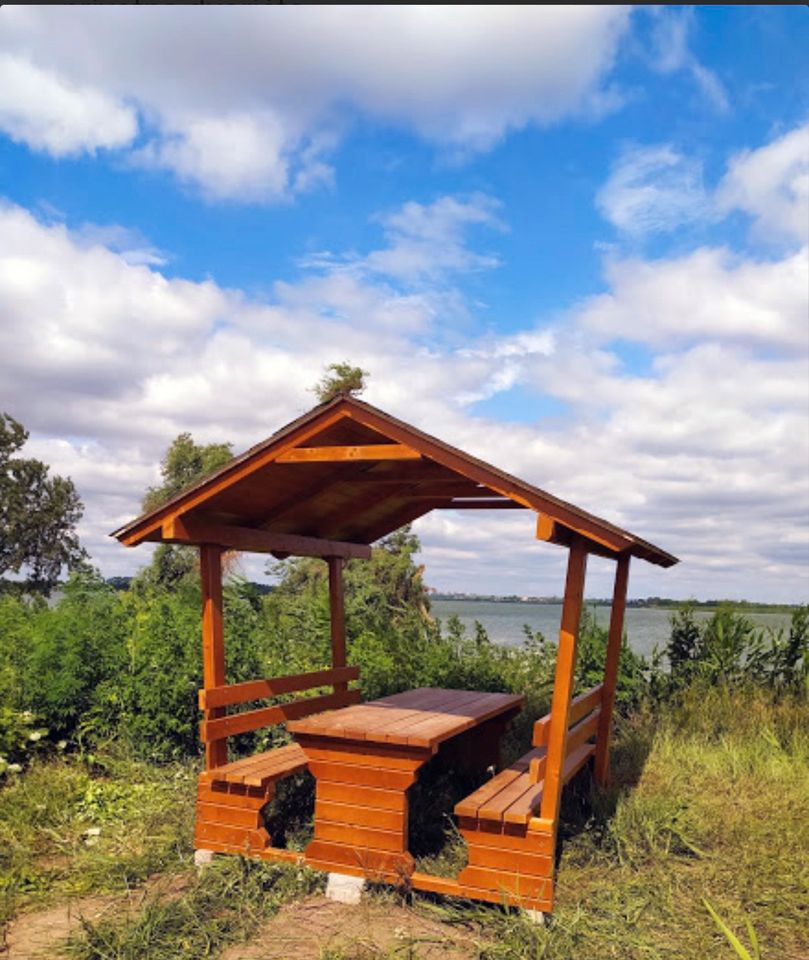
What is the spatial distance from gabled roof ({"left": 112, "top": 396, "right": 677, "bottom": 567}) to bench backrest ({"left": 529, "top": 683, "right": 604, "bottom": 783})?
3.71 ft

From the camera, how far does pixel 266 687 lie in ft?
23.2

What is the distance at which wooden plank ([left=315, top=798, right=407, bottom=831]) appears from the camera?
5684 mm

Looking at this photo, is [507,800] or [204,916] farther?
[507,800]

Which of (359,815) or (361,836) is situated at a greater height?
(359,815)

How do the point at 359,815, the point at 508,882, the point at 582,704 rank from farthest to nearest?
the point at 582,704 → the point at 359,815 → the point at 508,882

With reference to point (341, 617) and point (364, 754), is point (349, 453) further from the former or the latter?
point (341, 617)

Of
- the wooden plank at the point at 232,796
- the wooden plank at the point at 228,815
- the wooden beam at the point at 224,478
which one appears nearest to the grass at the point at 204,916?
the wooden plank at the point at 228,815

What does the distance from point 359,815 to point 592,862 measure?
171 centimetres

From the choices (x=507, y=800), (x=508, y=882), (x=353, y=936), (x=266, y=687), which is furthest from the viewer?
(x=266, y=687)

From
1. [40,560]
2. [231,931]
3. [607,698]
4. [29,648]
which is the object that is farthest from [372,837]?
[40,560]

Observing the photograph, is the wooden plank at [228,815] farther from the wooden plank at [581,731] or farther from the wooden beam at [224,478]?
the wooden plank at [581,731]

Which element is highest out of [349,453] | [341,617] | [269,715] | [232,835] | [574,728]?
[349,453]

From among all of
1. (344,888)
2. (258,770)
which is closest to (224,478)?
(258,770)

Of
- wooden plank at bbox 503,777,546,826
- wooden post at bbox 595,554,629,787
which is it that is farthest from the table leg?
wooden post at bbox 595,554,629,787
